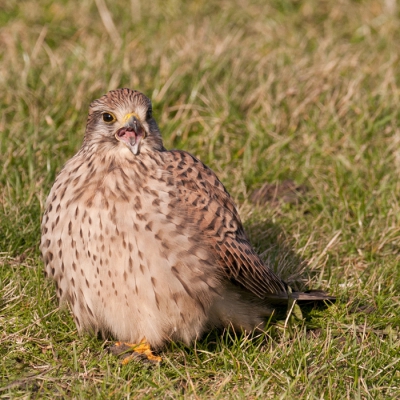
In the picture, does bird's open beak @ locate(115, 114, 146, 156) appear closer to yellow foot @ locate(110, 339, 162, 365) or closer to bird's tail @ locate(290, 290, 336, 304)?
yellow foot @ locate(110, 339, 162, 365)

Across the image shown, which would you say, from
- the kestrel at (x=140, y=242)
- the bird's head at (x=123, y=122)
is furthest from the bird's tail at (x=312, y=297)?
the bird's head at (x=123, y=122)

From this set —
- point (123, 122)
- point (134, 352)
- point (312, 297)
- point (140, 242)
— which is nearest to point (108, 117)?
point (123, 122)

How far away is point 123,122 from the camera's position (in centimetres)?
414

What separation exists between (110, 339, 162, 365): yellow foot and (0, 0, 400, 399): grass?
0.20 ft

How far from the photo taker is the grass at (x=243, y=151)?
13.2 ft

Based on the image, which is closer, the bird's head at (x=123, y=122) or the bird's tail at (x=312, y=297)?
the bird's head at (x=123, y=122)

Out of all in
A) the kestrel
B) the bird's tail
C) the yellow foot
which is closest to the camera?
the kestrel

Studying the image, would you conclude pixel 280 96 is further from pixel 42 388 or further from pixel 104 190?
pixel 42 388

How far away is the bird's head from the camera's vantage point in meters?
4.14

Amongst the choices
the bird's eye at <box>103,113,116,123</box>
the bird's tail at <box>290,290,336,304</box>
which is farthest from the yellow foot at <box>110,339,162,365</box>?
the bird's eye at <box>103,113,116,123</box>

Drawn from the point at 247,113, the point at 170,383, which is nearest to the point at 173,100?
the point at 247,113

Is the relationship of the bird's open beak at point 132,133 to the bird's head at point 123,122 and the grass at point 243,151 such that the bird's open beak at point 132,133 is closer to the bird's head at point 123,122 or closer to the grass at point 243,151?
the bird's head at point 123,122

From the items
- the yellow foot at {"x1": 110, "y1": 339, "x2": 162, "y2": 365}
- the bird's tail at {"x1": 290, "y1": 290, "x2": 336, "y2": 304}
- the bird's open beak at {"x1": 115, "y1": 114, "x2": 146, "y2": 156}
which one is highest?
the bird's open beak at {"x1": 115, "y1": 114, "x2": 146, "y2": 156}

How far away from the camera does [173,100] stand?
6445 millimetres
